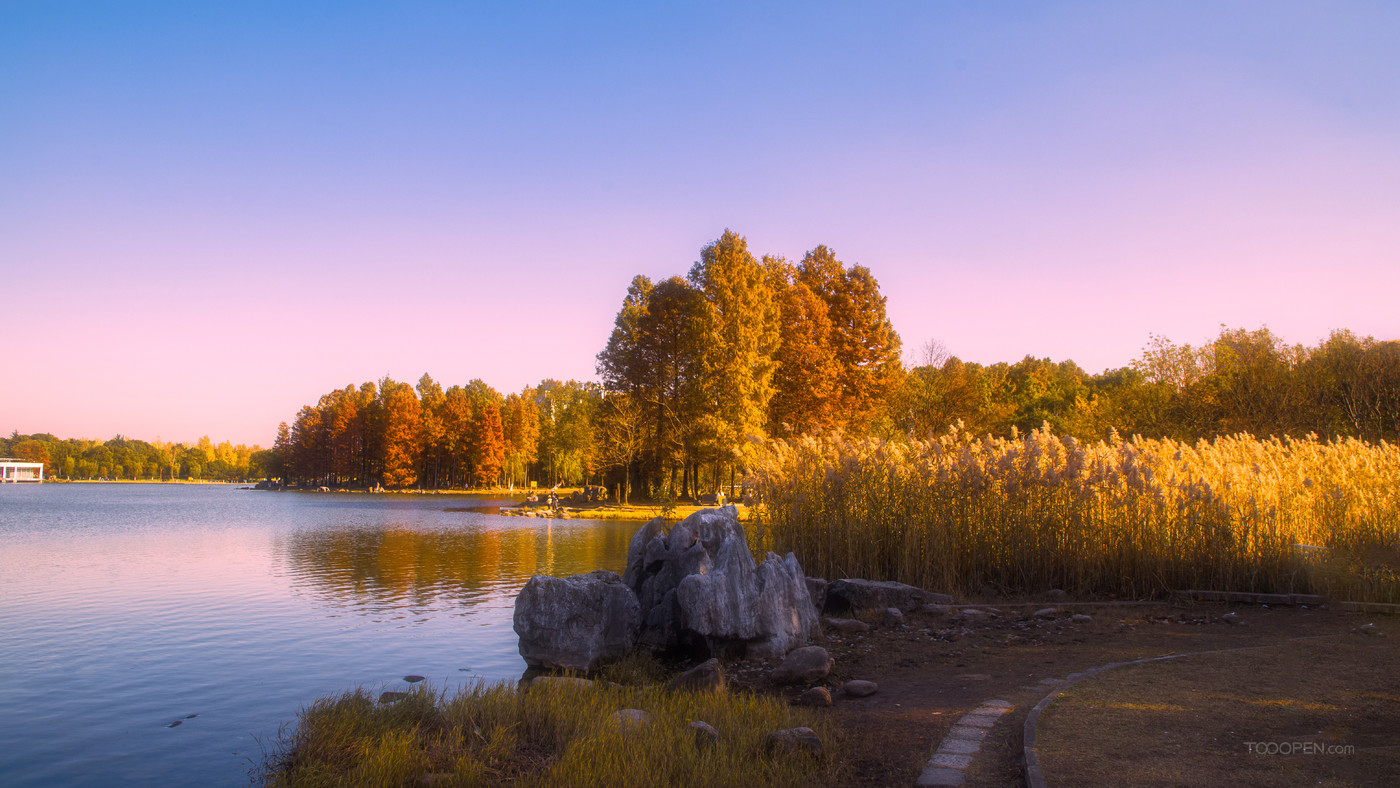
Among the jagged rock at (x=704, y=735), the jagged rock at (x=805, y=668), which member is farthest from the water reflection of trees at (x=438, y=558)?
the jagged rock at (x=704, y=735)

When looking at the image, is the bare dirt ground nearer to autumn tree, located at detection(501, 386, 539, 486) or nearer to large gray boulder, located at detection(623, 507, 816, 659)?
large gray boulder, located at detection(623, 507, 816, 659)

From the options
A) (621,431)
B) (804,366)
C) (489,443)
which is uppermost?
(804,366)

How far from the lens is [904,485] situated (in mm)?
11938

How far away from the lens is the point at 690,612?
8742mm

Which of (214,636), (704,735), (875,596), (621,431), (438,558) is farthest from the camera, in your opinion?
(621,431)

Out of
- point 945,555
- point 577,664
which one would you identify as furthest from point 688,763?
point 945,555

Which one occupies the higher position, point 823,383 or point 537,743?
point 823,383

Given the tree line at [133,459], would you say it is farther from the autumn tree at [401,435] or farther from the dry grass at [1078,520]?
the dry grass at [1078,520]

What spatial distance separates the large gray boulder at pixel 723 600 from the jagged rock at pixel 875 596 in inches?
43.5

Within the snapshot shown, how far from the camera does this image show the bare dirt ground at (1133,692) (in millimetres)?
4531

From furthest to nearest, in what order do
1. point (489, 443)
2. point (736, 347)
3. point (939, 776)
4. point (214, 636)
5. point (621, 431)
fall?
point (489, 443) < point (621, 431) < point (736, 347) < point (214, 636) < point (939, 776)

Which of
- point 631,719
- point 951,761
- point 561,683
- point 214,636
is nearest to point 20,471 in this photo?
point 214,636

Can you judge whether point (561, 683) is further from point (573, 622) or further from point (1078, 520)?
point (1078, 520)

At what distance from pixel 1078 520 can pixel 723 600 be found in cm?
571
